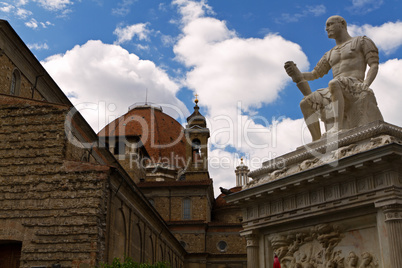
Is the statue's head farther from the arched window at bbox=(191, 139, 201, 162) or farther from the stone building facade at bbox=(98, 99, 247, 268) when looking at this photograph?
the arched window at bbox=(191, 139, 201, 162)

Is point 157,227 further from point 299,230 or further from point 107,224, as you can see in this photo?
point 299,230

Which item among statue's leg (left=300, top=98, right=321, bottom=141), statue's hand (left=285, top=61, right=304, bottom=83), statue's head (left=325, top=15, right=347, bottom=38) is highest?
statue's head (left=325, top=15, right=347, bottom=38)

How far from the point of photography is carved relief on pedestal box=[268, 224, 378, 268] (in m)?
11.3

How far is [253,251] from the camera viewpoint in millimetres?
13578

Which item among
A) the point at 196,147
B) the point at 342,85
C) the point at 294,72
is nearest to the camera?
the point at 342,85

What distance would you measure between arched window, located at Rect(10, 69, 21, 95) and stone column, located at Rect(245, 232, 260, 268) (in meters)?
19.7

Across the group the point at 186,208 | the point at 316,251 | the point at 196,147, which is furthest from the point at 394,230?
the point at 196,147

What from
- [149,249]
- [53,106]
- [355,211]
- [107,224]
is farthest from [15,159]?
[355,211]

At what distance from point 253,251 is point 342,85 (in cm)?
474

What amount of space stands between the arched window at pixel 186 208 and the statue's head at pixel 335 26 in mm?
42758

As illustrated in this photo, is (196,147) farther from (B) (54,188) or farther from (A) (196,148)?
(B) (54,188)

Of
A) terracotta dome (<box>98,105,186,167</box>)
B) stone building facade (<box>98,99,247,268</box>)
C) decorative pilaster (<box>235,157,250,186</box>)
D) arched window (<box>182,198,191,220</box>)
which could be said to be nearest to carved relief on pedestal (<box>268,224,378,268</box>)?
stone building facade (<box>98,99,247,268</box>)

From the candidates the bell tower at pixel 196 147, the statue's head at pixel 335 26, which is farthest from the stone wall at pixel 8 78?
the bell tower at pixel 196 147

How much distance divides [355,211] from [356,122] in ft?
8.11
